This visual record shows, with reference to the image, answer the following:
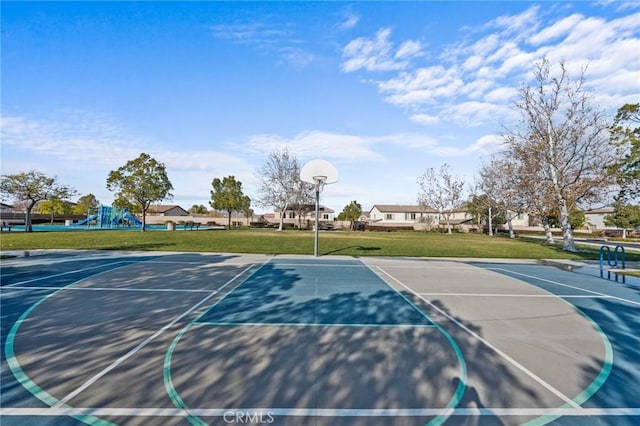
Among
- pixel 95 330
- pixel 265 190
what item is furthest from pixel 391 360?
pixel 265 190

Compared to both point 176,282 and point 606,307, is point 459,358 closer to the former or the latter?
point 606,307

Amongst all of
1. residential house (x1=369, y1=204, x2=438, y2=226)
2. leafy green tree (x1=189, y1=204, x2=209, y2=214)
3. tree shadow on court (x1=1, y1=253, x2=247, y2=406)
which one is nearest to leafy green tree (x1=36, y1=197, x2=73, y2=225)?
leafy green tree (x1=189, y1=204, x2=209, y2=214)

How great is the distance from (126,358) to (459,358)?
14.3 ft

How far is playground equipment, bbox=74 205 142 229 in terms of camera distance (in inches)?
1639

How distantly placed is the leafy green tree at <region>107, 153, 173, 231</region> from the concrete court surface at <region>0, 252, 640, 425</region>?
94.0ft

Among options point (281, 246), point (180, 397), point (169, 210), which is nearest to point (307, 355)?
point (180, 397)

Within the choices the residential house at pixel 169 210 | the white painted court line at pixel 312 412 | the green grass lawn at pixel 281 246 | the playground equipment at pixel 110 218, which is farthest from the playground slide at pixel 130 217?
the white painted court line at pixel 312 412

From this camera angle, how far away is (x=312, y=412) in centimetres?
292

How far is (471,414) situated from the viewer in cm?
295

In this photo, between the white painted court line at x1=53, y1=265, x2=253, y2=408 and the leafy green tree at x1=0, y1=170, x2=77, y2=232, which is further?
the leafy green tree at x1=0, y1=170, x2=77, y2=232

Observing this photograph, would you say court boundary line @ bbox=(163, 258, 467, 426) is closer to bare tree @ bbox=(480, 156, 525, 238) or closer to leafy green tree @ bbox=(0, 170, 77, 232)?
bare tree @ bbox=(480, 156, 525, 238)

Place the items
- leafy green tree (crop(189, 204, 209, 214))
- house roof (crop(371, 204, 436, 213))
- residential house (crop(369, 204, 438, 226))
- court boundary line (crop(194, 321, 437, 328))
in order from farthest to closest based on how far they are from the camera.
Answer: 1. leafy green tree (crop(189, 204, 209, 214))
2. house roof (crop(371, 204, 436, 213))
3. residential house (crop(369, 204, 438, 226))
4. court boundary line (crop(194, 321, 437, 328))

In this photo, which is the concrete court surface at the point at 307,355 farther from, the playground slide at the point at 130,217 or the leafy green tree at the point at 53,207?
the leafy green tree at the point at 53,207

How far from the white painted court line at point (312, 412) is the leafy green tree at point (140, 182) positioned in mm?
35484
